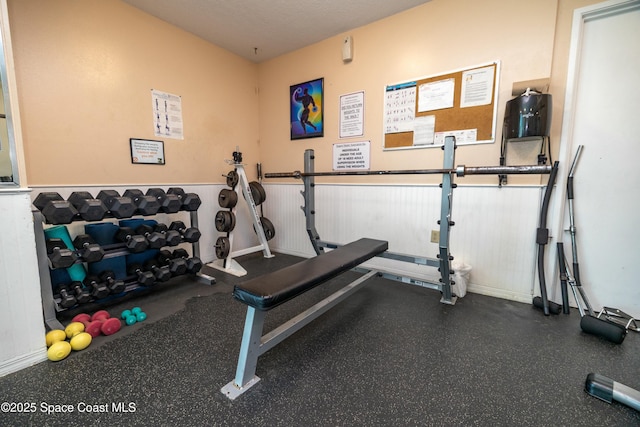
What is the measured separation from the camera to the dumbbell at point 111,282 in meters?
2.01

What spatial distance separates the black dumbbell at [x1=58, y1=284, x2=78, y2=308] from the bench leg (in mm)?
1363

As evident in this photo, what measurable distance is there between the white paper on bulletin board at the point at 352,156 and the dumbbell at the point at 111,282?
2344mm

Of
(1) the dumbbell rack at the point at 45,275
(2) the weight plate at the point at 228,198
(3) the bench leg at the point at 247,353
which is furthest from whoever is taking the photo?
(2) the weight plate at the point at 228,198

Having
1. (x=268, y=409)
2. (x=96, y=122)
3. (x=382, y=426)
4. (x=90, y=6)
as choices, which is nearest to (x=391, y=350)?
(x=382, y=426)

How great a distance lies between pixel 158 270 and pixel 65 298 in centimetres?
60

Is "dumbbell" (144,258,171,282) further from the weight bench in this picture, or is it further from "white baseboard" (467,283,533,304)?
"white baseboard" (467,283,533,304)

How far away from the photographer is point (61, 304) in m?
1.79

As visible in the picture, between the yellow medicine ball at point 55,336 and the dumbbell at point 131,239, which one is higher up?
the dumbbell at point 131,239

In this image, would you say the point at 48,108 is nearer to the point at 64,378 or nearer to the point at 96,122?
the point at 96,122

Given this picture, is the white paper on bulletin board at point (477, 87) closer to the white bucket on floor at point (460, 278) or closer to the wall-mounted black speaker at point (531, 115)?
the wall-mounted black speaker at point (531, 115)

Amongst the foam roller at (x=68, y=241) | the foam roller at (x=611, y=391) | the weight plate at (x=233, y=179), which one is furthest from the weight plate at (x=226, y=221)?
the foam roller at (x=611, y=391)

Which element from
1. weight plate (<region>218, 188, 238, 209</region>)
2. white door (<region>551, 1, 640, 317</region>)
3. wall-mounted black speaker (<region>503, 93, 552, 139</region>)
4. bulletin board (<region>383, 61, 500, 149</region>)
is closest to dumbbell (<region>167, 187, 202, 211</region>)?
weight plate (<region>218, 188, 238, 209</region>)

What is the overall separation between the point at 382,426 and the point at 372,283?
5.45ft

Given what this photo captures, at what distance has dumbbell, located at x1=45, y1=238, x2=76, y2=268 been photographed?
172 centimetres
